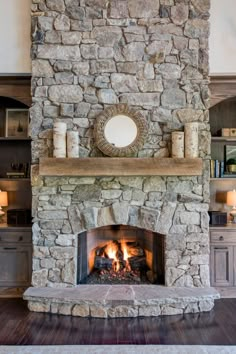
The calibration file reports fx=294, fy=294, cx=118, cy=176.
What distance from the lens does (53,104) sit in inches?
134

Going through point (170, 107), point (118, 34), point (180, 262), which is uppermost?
point (118, 34)

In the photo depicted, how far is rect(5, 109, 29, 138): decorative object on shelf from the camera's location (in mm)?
4199

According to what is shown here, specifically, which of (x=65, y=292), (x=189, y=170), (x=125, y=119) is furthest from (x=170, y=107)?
(x=65, y=292)

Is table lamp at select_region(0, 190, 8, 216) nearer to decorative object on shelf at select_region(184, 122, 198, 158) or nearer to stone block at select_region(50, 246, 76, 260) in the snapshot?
stone block at select_region(50, 246, 76, 260)

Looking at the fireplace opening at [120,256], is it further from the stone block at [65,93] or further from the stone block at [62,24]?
the stone block at [62,24]

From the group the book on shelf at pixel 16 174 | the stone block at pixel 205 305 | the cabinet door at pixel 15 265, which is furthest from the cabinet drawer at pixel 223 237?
the book on shelf at pixel 16 174

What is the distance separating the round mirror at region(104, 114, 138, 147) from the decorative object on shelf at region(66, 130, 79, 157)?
1.15 ft

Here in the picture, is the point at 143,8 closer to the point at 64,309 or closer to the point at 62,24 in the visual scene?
the point at 62,24

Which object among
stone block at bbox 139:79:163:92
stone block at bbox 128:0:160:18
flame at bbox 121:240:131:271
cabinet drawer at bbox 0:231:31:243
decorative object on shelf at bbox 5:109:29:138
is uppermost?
stone block at bbox 128:0:160:18

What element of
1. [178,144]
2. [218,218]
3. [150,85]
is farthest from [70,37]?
[218,218]

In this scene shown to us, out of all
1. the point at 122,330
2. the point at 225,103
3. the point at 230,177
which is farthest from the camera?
the point at 225,103

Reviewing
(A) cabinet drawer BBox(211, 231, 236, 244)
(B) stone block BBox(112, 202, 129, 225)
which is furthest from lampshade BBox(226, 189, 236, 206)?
(B) stone block BBox(112, 202, 129, 225)

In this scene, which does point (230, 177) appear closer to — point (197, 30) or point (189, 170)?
point (189, 170)

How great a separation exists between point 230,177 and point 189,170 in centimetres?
109
